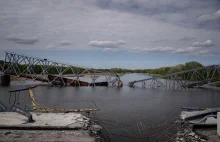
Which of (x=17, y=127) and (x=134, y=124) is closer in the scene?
(x=17, y=127)

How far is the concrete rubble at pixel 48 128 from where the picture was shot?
11422 mm

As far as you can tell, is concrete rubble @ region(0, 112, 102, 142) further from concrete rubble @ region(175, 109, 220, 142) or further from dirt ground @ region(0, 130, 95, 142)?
concrete rubble @ region(175, 109, 220, 142)

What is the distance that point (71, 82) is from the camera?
57562 mm

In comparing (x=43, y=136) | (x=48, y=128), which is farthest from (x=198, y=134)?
(x=48, y=128)

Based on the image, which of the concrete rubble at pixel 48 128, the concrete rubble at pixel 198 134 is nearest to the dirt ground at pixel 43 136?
the concrete rubble at pixel 48 128

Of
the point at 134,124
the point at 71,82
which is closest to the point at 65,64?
the point at 71,82

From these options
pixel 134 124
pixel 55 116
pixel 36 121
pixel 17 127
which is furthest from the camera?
pixel 134 124

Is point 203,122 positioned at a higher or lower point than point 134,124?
A: higher

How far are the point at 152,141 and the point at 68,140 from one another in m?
5.29

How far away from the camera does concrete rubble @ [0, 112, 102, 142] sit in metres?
11.4

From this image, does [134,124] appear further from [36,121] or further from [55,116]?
[36,121]

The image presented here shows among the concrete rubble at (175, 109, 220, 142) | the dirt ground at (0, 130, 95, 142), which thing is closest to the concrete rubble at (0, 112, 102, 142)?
the dirt ground at (0, 130, 95, 142)

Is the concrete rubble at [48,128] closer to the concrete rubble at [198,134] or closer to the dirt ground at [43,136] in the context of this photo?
the dirt ground at [43,136]

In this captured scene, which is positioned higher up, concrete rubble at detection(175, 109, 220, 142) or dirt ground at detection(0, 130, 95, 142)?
concrete rubble at detection(175, 109, 220, 142)
